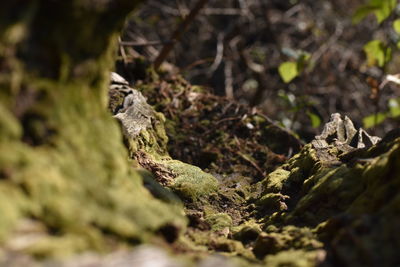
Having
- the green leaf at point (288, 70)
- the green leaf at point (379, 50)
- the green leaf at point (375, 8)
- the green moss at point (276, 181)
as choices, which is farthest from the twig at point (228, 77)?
the green moss at point (276, 181)

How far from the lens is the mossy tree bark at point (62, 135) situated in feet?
4.83

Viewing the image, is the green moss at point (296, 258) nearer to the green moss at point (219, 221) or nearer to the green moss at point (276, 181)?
the green moss at point (219, 221)

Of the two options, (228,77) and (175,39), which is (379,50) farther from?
(228,77)

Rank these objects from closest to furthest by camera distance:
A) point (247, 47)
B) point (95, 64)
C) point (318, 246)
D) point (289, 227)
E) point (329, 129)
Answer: point (95, 64) → point (318, 246) → point (289, 227) → point (329, 129) → point (247, 47)

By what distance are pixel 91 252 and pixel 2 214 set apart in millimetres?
325

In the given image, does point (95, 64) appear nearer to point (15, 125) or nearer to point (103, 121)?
point (103, 121)

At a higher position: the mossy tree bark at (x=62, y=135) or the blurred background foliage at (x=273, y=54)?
the blurred background foliage at (x=273, y=54)

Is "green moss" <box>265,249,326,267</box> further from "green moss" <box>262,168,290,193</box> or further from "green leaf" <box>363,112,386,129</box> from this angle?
"green leaf" <box>363,112,386,129</box>

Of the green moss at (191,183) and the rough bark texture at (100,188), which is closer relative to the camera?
the rough bark texture at (100,188)

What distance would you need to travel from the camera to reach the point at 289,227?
2375 mm

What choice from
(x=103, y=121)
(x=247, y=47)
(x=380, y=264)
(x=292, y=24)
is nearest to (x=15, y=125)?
(x=103, y=121)

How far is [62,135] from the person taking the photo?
166cm

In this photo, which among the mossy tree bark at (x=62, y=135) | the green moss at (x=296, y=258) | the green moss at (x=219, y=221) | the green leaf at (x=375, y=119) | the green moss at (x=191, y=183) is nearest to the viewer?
the mossy tree bark at (x=62, y=135)

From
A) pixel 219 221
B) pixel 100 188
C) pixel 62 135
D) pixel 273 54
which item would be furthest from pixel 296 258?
pixel 273 54
